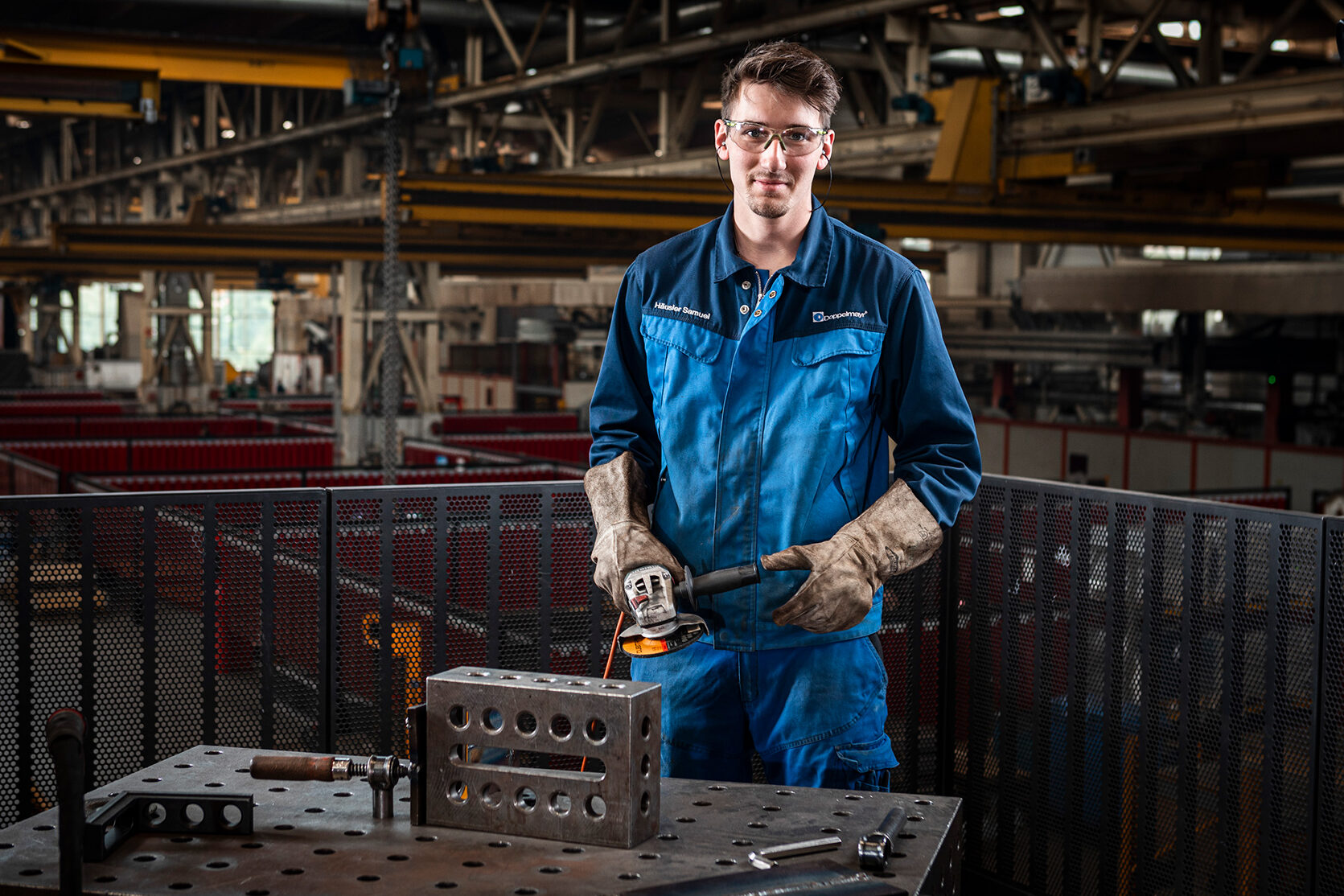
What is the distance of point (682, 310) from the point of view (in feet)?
8.03

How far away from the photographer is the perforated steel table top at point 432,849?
1.69 meters

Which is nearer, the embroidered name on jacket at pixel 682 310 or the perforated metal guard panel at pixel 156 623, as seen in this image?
the embroidered name on jacket at pixel 682 310

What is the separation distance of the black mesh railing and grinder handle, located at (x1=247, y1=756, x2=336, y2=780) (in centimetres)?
145

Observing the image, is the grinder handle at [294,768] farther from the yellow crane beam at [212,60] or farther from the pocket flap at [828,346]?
the yellow crane beam at [212,60]

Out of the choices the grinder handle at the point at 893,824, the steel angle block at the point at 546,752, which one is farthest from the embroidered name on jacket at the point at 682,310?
the grinder handle at the point at 893,824

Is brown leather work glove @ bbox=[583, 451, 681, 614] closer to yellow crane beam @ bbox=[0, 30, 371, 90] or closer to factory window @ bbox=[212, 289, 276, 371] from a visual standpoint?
yellow crane beam @ bbox=[0, 30, 371, 90]

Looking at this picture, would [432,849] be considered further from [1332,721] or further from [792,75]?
[1332,721]

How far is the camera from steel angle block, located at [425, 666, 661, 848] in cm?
180

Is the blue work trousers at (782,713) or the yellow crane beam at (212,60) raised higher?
the yellow crane beam at (212,60)

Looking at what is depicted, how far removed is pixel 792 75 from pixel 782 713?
1.15 meters

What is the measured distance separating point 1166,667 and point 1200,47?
26.0 ft

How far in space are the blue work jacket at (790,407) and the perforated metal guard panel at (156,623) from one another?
1520mm

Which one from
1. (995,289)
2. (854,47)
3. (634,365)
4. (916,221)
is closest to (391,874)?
(634,365)

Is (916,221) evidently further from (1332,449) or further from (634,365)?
(634,365)
